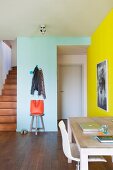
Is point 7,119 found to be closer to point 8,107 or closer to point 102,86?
point 8,107

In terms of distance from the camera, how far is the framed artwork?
13.2 ft

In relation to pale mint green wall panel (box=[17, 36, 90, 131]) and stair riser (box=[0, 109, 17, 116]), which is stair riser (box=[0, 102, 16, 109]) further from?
pale mint green wall panel (box=[17, 36, 90, 131])

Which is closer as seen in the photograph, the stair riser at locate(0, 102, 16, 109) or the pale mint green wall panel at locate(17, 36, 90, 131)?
the pale mint green wall panel at locate(17, 36, 90, 131)

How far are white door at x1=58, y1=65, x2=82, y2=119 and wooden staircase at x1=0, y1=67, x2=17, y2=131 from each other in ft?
5.67

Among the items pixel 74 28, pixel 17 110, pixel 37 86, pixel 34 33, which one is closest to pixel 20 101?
pixel 17 110

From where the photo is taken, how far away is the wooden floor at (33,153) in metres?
3.14

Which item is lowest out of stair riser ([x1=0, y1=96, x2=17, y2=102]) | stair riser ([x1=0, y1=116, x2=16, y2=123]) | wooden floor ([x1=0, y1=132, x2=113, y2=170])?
wooden floor ([x1=0, y1=132, x2=113, y2=170])

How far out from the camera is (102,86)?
4281mm

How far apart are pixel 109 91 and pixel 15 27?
8.40ft

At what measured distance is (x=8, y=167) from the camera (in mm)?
3104

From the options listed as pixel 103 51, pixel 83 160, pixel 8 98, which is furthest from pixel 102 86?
pixel 8 98

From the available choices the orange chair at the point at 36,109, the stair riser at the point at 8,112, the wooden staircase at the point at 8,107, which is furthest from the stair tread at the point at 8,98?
the orange chair at the point at 36,109

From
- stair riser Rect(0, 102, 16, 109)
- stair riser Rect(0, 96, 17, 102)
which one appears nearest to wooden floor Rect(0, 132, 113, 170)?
stair riser Rect(0, 102, 16, 109)

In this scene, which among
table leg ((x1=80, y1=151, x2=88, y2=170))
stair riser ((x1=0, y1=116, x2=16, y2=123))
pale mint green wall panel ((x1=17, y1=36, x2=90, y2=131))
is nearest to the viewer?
table leg ((x1=80, y1=151, x2=88, y2=170))
